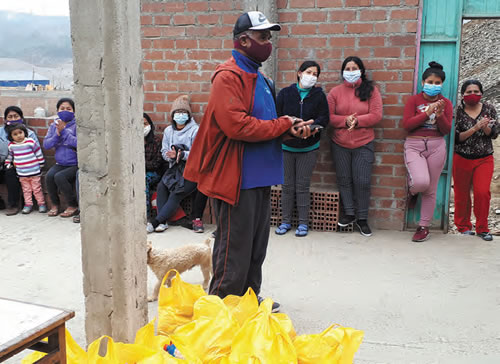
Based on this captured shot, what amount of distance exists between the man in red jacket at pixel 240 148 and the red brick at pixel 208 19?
9.19 ft

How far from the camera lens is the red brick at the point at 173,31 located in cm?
576

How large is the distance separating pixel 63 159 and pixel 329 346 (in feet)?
15.3

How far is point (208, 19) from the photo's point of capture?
5.66 m

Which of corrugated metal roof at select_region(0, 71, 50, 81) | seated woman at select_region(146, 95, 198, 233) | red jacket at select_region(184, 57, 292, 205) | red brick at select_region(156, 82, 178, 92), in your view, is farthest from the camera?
corrugated metal roof at select_region(0, 71, 50, 81)

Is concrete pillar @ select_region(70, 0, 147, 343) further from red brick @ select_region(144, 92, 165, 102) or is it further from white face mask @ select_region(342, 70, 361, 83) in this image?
red brick @ select_region(144, 92, 165, 102)


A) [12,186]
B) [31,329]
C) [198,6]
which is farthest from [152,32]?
[31,329]

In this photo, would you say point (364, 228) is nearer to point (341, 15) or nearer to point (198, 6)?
point (341, 15)

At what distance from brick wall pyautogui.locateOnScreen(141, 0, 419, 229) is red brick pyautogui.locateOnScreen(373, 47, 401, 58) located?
1cm

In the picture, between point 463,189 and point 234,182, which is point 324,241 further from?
point 234,182

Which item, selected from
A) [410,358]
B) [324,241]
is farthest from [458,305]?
[324,241]

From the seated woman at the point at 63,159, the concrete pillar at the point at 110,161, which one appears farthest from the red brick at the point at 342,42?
the concrete pillar at the point at 110,161

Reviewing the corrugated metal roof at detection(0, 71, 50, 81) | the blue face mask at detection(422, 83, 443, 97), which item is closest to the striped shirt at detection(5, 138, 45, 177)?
the blue face mask at detection(422, 83, 443, 97)

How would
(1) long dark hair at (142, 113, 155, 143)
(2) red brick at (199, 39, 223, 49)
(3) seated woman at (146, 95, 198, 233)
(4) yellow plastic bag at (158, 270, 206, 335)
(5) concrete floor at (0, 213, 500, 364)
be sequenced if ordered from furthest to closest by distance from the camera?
(1) long dark hair at (142, 113, 155, 143) → (2) red brick at (199, 39, 223, 49) → (3) seated woman at (146, 95, 198, 233) → (5) concrete floor at (0, 213, 500, 364) → (4) yellow plastic bag at (158, 270, 206, 335)

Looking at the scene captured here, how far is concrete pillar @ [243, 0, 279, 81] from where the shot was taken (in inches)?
211
